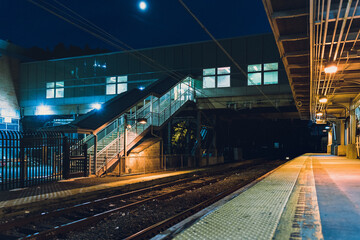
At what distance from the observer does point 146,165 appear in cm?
2238

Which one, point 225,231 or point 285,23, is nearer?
point 225,231

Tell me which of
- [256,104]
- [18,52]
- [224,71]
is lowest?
[256,104]

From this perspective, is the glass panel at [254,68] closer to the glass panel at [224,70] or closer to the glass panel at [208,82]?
the glass panel at [224,70]

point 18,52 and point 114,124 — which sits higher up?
point 18,52

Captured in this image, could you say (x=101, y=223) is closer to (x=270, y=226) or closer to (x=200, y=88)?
(x=270, y=226)

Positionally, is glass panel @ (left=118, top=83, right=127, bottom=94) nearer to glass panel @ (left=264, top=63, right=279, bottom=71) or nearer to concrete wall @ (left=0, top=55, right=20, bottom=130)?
concrete wall @ (left=0, top=55, right=20, bottom=130)

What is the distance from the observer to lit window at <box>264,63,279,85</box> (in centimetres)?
3075

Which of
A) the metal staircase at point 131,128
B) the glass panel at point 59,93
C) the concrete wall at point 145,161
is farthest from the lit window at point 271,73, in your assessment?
the glass panel at point 59,93

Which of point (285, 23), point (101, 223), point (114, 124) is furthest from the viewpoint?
point (114, 124)

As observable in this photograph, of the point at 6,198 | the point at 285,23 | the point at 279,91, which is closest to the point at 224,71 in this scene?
the point at 279,91

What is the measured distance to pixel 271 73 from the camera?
31.0 meters

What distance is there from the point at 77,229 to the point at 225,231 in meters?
4.25

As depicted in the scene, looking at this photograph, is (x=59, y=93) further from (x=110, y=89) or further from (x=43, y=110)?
(x=110, y=89)

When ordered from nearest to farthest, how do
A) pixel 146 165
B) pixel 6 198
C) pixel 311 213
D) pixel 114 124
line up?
pixel 311 213 → pixel 6 198 → pixel 146 165 → pixel 114 124
